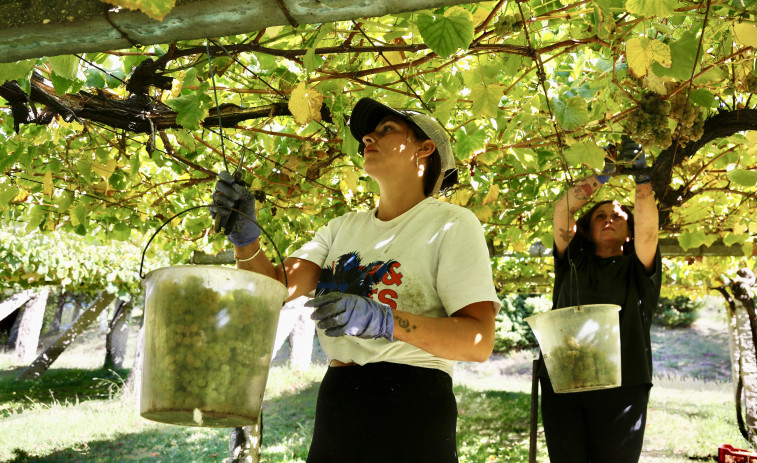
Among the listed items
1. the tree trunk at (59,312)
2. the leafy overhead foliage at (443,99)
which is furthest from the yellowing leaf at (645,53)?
the tree trunk at (59,312)

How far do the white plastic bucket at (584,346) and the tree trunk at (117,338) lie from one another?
1351cm

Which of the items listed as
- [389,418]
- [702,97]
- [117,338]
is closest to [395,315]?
[389,418]

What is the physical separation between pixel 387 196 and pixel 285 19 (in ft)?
3.16

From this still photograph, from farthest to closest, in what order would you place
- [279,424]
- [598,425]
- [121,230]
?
1. [279,424]
2. [121,230]
3. [598,425]

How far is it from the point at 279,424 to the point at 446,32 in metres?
8.25

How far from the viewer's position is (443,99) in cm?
242

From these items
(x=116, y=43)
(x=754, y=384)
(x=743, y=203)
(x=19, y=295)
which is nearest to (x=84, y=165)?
(x=116, y=43)

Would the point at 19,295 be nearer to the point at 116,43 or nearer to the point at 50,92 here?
the point at 50,92

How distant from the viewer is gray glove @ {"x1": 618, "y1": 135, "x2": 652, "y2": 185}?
8.80ft

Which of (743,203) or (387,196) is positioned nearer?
(387,196)

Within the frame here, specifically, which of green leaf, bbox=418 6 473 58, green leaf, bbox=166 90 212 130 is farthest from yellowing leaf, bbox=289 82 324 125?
green leaf, bbox=418 6 473 58

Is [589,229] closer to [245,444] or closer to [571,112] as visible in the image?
[571,112]

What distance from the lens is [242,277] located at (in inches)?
50.0

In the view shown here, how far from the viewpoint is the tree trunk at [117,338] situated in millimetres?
14555
